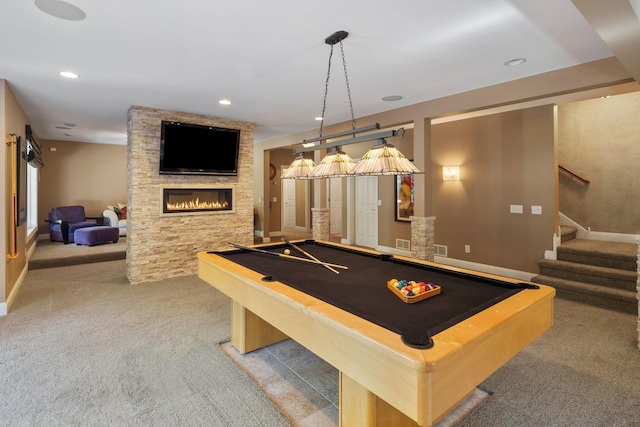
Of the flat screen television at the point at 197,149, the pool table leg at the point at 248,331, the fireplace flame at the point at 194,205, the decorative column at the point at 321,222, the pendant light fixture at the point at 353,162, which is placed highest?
the flat screen television at the point at 197,149

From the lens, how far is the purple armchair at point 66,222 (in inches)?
280

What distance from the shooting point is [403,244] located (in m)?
6.76

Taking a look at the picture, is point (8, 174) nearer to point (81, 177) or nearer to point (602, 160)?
point (81, 177)

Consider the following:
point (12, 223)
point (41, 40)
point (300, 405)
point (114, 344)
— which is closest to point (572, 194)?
point (300, 405)

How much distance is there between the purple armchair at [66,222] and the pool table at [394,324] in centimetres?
632

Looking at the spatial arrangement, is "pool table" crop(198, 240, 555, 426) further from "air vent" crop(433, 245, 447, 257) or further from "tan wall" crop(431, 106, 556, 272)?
"air vent" crop(433, 245, 447, 257)

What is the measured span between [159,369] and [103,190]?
25.2 ft

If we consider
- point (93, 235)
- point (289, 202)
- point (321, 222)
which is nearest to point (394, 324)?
point (321, 222)

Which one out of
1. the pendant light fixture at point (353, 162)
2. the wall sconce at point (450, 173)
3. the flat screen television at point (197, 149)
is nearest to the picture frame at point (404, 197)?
the wall sconce at point (450, 173)

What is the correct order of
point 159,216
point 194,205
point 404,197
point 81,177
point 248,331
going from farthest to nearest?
point 81,177 < point 404,197 < point 194,205 < point 159,216 < point 248,331

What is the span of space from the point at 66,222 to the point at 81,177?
174cm

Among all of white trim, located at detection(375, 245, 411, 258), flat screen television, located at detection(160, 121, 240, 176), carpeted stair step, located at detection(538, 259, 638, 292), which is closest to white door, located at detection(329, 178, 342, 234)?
white trim, located at detection(375, 245, 411, 258)

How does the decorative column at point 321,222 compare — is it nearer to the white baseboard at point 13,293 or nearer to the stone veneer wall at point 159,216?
the stone veneer wall at point 159,216

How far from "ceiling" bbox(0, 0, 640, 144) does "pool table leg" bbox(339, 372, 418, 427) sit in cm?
227
